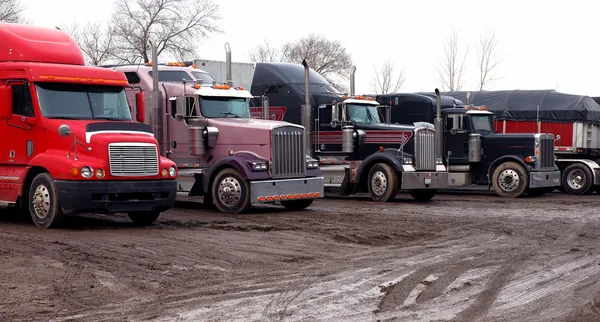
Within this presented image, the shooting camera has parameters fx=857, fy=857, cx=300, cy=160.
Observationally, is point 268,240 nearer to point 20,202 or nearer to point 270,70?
point 20,202

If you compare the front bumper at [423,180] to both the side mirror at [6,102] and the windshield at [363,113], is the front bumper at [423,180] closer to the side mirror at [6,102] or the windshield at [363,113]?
the windshield at [363,113]

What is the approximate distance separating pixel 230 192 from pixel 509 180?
9.93 meters

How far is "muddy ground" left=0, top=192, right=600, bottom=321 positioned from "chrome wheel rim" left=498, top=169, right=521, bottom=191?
22.5 feet

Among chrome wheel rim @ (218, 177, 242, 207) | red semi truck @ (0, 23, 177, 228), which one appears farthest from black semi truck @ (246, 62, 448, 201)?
red semi truck @ (0, 23, 177, 228)

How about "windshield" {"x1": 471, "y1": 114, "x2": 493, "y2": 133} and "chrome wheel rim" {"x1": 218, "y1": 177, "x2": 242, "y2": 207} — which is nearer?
"chrome wheel rim" {"x1": 218, "y1": 177, "x2": 242, "y2": 207}

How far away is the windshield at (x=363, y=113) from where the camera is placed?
21.9m

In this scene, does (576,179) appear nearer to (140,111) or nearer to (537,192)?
(537,192)

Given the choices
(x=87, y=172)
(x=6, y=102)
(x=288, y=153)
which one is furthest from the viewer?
(x=288, y=153)

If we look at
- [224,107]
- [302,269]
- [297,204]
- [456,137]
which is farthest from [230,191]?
[456,137]

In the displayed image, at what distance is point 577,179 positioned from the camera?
25.7 meters

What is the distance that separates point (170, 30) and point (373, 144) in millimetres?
29984

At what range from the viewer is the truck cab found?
→ 56.0 feet

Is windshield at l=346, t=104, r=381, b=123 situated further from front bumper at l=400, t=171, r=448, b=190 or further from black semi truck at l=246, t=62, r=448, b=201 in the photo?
front bumper at l=400, t=171, r=448, b=190

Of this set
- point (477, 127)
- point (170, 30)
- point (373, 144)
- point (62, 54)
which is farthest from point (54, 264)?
point (170, 30)
